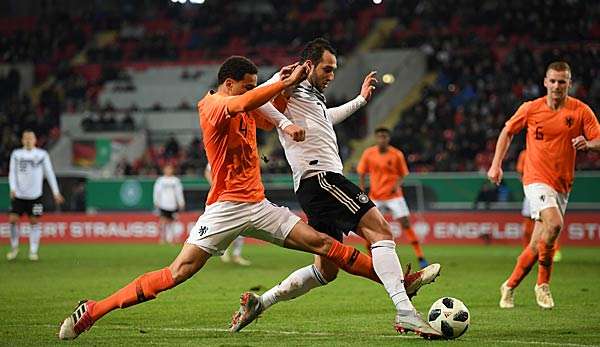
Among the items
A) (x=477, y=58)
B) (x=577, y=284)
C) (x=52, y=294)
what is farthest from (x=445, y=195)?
(x=52, y=294)

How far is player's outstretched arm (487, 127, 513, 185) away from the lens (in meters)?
10.7

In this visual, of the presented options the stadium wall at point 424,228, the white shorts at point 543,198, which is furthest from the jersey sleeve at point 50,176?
the white shorts at point 543,198

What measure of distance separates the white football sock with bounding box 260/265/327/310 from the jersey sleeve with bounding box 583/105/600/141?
12.2 feet

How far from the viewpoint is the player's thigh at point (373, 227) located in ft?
28.9

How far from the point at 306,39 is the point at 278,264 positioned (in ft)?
79.0

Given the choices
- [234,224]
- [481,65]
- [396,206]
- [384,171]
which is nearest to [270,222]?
[234,224]

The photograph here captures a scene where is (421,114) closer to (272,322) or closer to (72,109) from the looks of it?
(72,109)

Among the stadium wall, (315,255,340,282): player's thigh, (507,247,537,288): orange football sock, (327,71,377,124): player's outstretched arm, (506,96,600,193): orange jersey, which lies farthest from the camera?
the stadium wall

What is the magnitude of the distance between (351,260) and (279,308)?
10.1ft

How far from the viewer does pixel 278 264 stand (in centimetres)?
1986

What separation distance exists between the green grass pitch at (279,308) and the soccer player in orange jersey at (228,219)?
417 mm

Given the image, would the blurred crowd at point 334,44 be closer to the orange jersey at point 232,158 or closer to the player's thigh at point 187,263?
the orange jersey at point 232,158

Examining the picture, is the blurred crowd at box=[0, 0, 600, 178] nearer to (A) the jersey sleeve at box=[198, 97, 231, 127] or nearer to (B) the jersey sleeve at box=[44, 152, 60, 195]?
(B) the jersey sleeve at box=[44, 152, 60, 195]

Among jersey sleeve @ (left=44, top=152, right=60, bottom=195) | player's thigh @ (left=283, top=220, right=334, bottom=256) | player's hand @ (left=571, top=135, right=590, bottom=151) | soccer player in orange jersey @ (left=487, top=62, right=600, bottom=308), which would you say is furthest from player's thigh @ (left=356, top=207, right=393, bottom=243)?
jersey sleeve @ (left=44, top=152, right=60, bottom=195)
